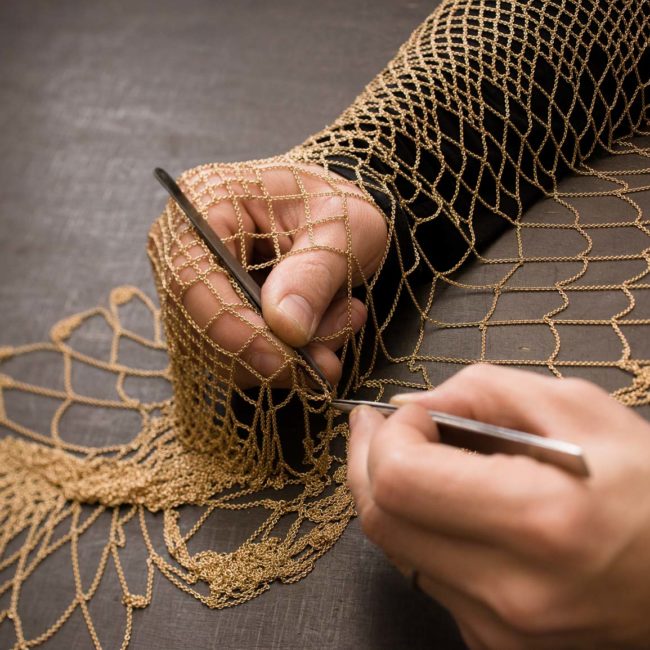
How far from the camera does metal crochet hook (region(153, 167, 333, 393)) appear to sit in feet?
1.95

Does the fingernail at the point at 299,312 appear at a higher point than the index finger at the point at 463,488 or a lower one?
lower

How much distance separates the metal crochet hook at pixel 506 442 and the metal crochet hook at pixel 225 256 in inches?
6.6

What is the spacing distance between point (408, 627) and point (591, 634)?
0.59 ft

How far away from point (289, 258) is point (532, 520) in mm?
306

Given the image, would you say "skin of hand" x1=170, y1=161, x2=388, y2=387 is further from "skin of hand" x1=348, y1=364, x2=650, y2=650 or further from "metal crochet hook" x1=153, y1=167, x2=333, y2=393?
"skin of hand" x1=348, y1=364, x2=650, y2=650

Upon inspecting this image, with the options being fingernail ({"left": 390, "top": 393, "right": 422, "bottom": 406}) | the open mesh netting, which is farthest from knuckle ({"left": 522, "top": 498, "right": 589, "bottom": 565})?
the open mesh netting

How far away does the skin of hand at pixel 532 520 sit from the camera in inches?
14.4

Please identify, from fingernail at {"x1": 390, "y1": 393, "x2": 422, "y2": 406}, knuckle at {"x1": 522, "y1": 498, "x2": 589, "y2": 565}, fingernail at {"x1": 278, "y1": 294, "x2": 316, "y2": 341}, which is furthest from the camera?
fingernail at {"x1": 278, "y1": 294, "x2": 316, "y2": 341}

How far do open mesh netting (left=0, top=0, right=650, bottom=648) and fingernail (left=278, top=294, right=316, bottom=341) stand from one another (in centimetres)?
3

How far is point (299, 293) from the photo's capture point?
58 cm

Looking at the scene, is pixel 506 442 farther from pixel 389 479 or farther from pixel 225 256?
pixel 225 256

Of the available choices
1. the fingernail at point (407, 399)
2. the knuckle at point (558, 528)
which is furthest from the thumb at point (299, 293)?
the knuckle at point (558, 528)

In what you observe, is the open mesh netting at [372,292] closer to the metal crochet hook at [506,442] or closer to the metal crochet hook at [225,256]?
the metal crochet hook at [225,256]

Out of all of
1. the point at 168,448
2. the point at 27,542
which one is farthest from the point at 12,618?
the point at 168,448
